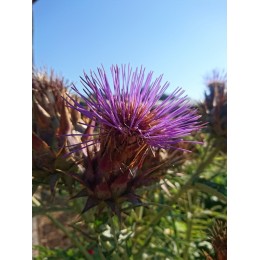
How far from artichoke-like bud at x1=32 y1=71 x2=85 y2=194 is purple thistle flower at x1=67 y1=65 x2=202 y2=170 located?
54mm

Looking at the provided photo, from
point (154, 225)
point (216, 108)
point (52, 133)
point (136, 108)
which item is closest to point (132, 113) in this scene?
point (136, 108)

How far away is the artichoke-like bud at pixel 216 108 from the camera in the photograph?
98cm

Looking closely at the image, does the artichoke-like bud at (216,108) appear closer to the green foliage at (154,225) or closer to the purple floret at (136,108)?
the green foliage at (154,225)

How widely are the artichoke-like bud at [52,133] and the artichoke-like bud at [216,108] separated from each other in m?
0.34

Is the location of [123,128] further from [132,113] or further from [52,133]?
[52,133]

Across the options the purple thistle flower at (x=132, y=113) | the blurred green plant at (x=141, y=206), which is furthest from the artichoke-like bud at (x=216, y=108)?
the purple thistle flower at (x=132, y=113)

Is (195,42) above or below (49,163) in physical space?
above

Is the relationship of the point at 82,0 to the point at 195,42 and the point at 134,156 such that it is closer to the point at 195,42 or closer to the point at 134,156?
the point at 195,42

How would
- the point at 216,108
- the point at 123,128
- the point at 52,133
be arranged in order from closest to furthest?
the point at 123,128 → the point at 52,133 → the point at 216,108

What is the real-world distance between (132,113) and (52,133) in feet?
0.68

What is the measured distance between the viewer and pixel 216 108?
98 centimetres
